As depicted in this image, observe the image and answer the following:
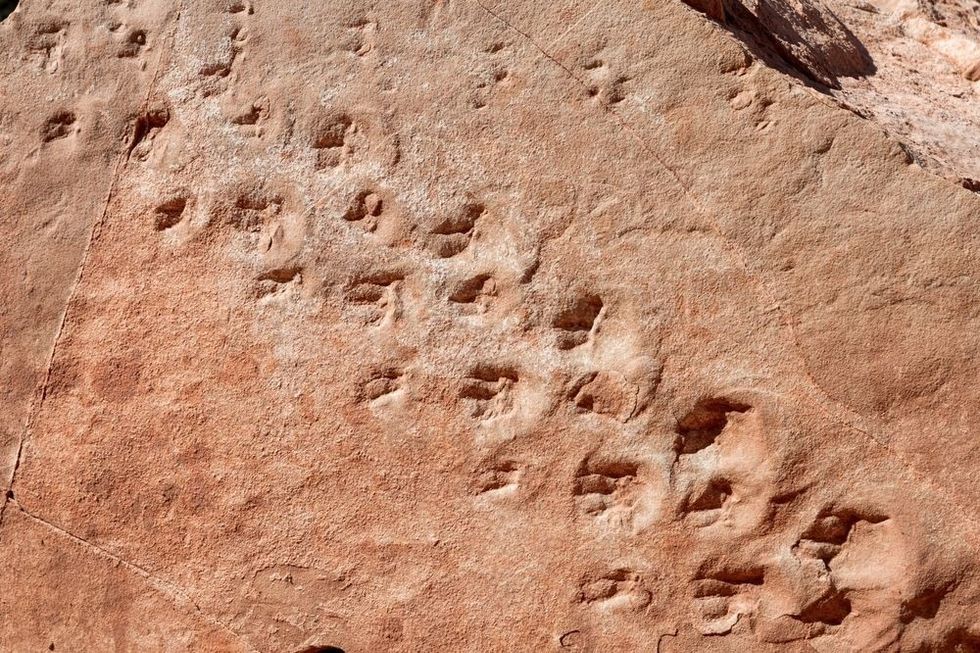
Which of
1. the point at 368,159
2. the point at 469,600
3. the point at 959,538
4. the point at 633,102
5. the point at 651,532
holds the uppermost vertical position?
the point at 633,102

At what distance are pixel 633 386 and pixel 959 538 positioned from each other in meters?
0.61

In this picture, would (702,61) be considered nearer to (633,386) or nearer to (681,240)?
(681,240)

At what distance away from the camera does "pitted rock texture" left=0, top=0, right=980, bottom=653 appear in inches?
68.7

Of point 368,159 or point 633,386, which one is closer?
point 633,386

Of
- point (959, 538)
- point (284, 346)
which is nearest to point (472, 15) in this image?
point (284, 346)

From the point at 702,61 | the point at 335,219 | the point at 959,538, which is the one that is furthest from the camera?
the point at 335,219

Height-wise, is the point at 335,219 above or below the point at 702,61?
below

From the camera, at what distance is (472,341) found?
6.15ft

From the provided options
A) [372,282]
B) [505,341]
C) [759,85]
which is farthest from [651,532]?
[759,85]

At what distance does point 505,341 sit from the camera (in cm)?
187

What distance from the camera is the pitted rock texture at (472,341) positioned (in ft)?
5.72

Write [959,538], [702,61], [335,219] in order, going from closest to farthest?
[959,538]
[702,61]
[335,219]

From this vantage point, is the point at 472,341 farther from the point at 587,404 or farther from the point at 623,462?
the point at 623,462

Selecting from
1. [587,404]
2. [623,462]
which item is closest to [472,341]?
[587,404]
